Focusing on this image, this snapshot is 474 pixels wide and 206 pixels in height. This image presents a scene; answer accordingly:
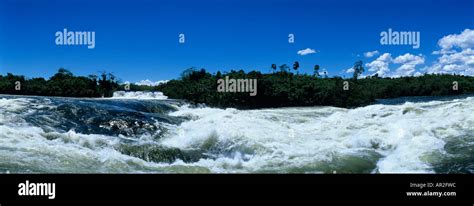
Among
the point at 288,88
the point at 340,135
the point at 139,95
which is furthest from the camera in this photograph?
the point at 139,95

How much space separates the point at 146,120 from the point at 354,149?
5424 millimetres

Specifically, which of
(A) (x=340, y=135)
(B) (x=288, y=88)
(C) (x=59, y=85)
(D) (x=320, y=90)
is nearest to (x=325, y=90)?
(D) (x=320, y=90)

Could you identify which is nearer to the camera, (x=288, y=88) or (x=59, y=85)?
(x=288, y=88)

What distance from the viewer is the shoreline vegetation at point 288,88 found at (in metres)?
14.7

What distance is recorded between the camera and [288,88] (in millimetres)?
17609

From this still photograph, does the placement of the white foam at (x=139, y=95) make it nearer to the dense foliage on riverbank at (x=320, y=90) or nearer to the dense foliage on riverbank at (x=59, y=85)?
the dense foliage on riverbank at (x=59, y=85)

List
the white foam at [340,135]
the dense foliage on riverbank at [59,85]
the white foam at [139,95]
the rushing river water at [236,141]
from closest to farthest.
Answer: the rushing river water at [236,141] → the white foam at [340,135] → the dense foliage on riverbank at [59,85] → the white foam at [139,95]

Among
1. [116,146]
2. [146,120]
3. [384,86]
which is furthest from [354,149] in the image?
[384,86]

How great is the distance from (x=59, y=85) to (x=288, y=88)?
1346 cm

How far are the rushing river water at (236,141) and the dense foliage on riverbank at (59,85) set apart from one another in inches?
487

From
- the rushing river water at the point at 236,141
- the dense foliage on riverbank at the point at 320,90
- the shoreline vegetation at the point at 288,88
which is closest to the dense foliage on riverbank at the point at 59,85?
the shoreline vegetation at the point at 288,88

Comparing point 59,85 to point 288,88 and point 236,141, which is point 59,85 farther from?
point 236,141
